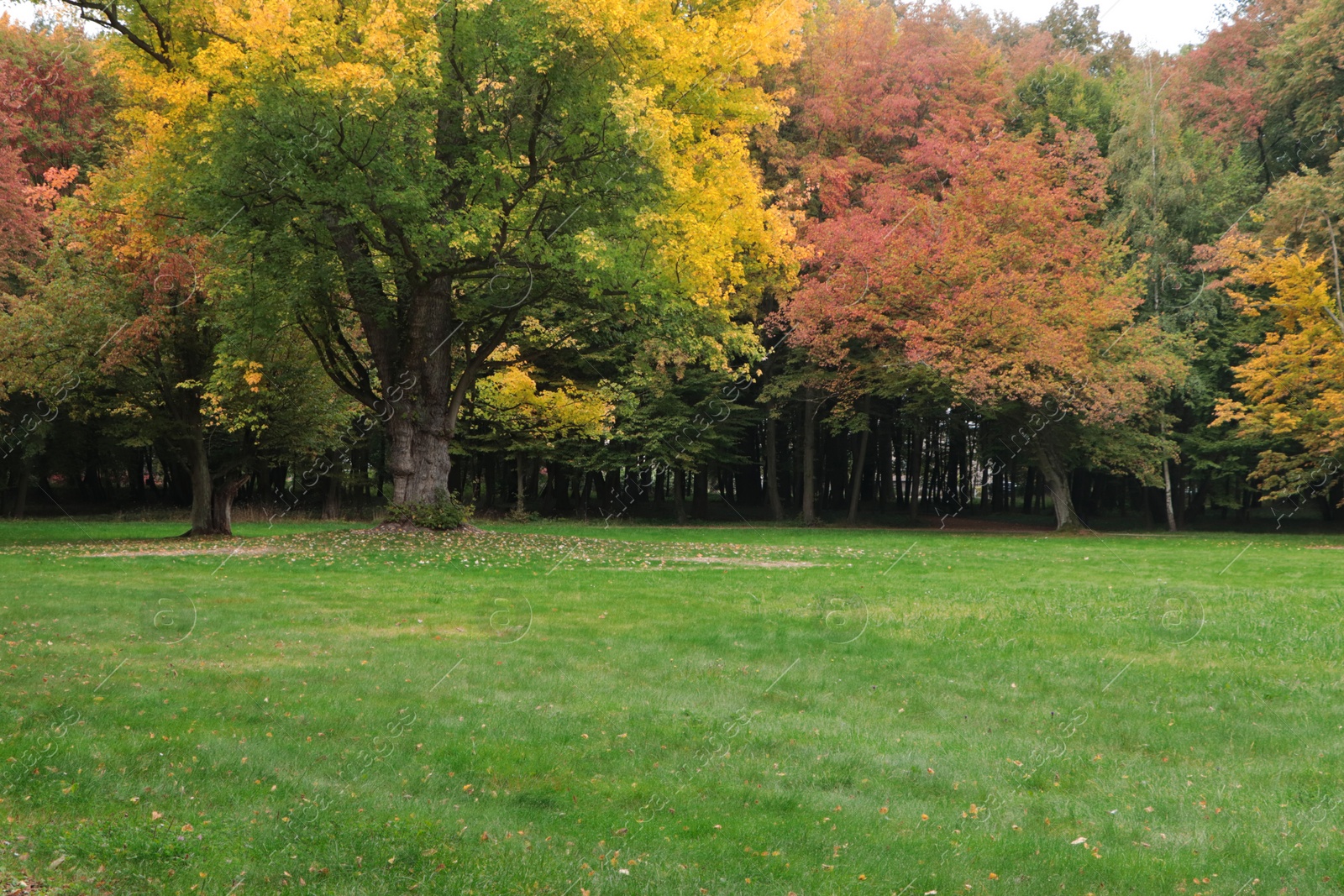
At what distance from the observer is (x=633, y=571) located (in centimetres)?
1761

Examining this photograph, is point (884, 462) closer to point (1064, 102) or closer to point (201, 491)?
point (1064, 102)

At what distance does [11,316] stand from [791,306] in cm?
2211

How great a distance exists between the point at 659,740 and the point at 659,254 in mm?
14121

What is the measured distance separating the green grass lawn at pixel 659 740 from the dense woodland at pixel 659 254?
26.8ft

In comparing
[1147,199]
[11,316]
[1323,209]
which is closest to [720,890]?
[11,316]

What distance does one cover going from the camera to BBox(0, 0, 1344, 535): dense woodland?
1870 centimetres

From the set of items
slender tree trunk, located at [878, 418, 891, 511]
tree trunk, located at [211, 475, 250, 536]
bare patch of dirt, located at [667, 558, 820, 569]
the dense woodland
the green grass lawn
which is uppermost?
the dense woodland

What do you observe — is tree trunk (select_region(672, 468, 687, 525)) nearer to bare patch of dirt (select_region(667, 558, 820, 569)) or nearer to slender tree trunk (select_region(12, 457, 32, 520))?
bare patch of dirt (select_region(667, 558, 820, 569))

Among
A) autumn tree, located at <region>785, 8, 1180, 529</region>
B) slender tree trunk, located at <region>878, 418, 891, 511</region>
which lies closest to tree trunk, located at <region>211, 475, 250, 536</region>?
autumn tree, located at <region>785, 8, 1180, 529</region>

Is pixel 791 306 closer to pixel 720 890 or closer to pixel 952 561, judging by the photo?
pixel 952 561

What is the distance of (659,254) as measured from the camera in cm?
2016

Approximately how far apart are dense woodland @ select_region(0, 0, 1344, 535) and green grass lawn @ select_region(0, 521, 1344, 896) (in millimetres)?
8163

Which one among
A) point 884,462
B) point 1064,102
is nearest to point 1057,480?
point 884,462

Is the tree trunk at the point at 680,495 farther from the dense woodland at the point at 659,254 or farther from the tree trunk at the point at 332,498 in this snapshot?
the tree trunk at the point at 332,498
